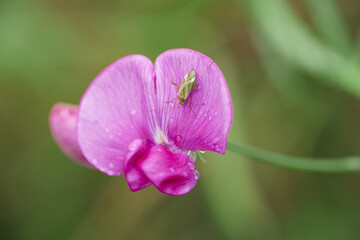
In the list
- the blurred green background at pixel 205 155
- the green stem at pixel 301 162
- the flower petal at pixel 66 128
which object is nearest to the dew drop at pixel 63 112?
the flower petal at pixel 66 128

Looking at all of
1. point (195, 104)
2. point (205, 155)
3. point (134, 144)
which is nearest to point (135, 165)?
point (134, 144)

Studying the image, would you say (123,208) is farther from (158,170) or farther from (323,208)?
(158,170)

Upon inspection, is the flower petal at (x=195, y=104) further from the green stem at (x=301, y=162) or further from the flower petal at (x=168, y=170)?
the green stem at (x=301, y=162)

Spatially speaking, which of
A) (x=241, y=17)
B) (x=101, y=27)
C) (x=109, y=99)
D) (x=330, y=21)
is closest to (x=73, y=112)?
(x=109, y=99)

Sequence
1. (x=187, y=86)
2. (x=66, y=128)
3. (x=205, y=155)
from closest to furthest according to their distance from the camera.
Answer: (x=187, y=86)
(x=66, y=128)
(x=205, y=155)

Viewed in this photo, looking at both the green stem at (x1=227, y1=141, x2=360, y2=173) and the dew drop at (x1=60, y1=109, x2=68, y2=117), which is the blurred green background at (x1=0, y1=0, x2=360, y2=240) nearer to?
the green stem at (x1=227, y1=141, x2=360, y2=173)

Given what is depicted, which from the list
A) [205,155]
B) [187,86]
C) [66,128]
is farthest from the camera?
[205,155]

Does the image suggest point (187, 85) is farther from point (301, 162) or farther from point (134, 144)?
point (301, 162)
